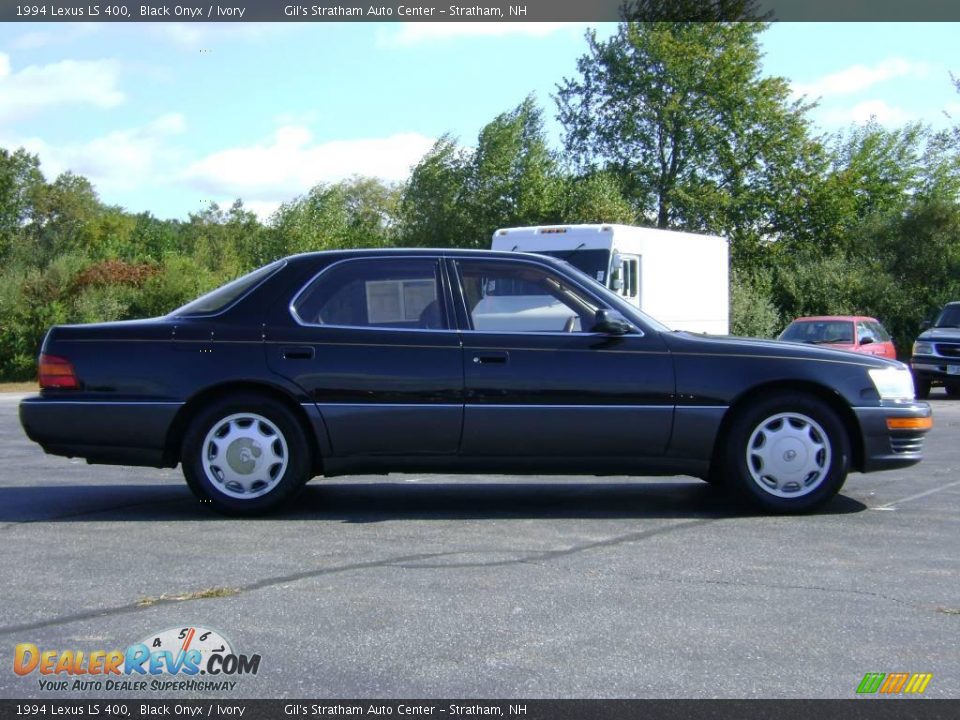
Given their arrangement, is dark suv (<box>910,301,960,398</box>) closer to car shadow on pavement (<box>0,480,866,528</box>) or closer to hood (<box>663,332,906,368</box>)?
car shadow on pavement (<box>0,480,866,528</box>)

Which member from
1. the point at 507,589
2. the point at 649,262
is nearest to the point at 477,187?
the point at 649,262

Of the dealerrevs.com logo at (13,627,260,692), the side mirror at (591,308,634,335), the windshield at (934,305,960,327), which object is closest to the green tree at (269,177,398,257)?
the windshield at (934,305,960,327)

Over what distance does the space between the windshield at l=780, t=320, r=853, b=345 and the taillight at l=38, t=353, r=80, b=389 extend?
15925mm

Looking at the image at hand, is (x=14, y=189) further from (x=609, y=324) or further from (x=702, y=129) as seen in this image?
(x=609, y=324)

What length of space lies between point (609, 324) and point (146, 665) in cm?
378

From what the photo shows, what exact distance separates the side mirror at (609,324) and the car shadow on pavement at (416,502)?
44.8 inches

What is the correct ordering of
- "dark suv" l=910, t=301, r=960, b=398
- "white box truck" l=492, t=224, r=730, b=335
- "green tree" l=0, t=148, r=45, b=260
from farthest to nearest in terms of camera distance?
1. "green tree" l=0, t=148, r=45, b=260
2. "dark suv" l=910, t=301, r=960, b=398
3. "white box truck" l=492, t=224, r=730, b=335

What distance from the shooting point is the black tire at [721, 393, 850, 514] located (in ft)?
23.3

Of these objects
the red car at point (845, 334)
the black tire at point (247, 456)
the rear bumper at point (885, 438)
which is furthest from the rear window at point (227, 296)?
the red car at point (845, 334)

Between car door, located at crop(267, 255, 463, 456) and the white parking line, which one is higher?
car door, located at crop(267, 255, 463, 456)

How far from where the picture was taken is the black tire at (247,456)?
6988mm

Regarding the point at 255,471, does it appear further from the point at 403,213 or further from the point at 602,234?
the point at 403,213

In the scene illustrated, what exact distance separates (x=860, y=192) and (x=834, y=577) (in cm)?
4831

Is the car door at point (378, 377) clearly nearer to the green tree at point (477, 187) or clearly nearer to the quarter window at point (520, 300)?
the quarter window at point (520, 300)
